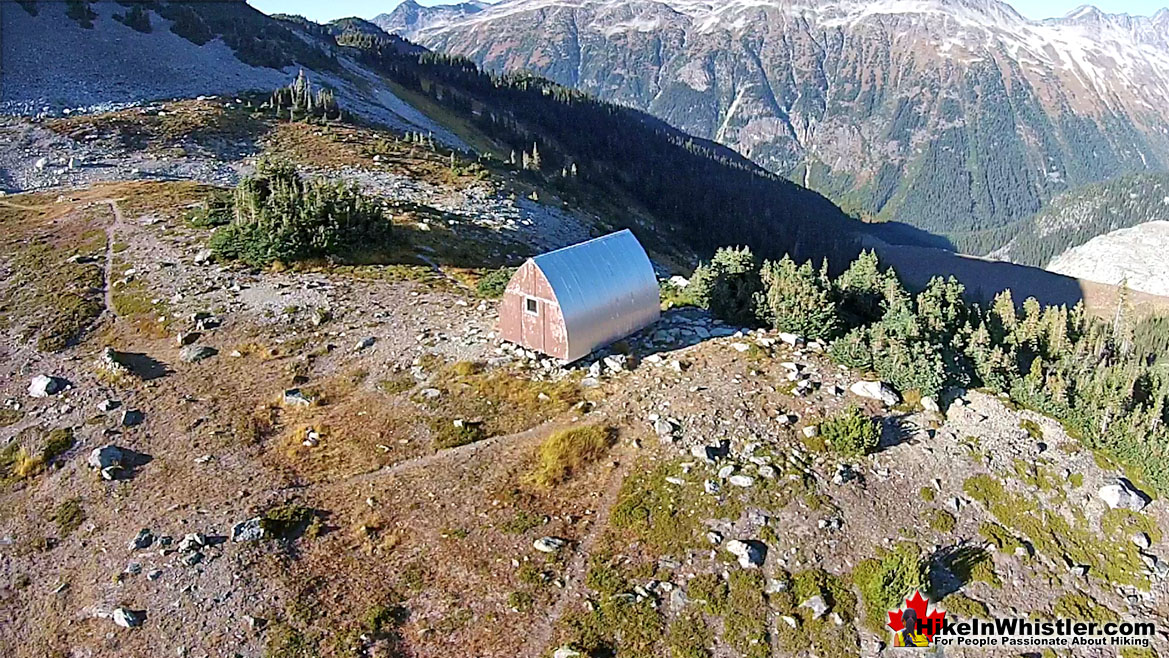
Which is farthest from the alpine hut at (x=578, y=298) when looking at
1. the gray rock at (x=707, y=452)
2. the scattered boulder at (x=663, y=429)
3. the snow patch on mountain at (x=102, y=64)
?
the snow patch on mountain at (x=102, y=64)

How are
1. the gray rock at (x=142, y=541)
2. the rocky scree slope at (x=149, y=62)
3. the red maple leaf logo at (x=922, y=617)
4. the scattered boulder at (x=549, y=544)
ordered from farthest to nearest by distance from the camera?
the rocky scree slope at (x=149, y=62) < the scattered boulder at (x=549, y=544) < the gray rock at (x=142, y=541) < the red maple leaf logo at (x=922, y=617)

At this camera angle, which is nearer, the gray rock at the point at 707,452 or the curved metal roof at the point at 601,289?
the gray rock at the point at 707,452

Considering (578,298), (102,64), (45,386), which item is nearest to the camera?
(45,386)

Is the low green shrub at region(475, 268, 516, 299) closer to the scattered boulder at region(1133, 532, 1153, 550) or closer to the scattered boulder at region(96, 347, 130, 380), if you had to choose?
the scattered boulder at region(96, 347, 130, 380)

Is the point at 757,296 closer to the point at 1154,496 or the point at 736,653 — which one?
the point at 1154,496

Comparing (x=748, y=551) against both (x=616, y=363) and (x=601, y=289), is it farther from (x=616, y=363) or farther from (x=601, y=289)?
(x=601, y=289)

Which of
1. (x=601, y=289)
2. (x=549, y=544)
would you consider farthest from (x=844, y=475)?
(x=601, y=289)

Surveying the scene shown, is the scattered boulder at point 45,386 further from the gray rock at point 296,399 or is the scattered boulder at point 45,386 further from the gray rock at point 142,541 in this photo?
the gray rock at point 142,541
